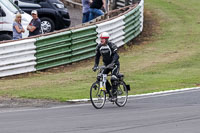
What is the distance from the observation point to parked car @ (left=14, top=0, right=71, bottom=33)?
25.1 metres

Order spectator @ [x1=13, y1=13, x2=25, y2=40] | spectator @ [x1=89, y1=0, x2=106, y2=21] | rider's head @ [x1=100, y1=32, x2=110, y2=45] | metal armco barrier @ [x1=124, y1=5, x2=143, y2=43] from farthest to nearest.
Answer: metal armco barrier @ [x1=124, y1=5, x2=143, y2=43]
spectator @ [x1=89, y1=0, x2=106, y2=21]
spectator @ [x1=13, y1=13, x2=25, y2=40]
rider's head @ [x1=100, y1=32, x2=110, y2=45]

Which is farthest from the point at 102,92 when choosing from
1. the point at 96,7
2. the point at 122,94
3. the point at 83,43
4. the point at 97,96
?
the point at 96,7

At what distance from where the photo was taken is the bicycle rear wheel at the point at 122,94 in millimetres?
13820

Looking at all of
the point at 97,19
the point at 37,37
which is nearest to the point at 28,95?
the point at 37,37

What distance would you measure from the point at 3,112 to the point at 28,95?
2.60 metres

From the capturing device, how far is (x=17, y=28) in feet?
64.9

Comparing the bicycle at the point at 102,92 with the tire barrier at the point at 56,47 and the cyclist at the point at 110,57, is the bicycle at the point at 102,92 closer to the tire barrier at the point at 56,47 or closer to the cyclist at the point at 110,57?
the cyclist at the point at 110,57

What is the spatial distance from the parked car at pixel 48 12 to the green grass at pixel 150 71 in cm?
315

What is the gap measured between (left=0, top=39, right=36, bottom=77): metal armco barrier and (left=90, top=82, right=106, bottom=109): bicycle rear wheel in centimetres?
619

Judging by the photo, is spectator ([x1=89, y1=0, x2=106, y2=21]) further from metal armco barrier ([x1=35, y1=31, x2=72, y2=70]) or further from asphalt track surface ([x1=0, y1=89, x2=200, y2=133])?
asphalt track surface ([x1=0, y1=89, x2=200, y2=133])

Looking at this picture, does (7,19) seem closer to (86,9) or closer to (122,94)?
(86,9)

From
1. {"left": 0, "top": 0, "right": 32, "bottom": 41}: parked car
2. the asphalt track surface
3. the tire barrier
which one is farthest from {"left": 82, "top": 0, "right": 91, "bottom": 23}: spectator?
the asphalt track surface

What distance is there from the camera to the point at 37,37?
20.0m

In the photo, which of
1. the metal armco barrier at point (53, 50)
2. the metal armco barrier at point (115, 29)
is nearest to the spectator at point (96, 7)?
the metal armco barrier at point (115, 29)
